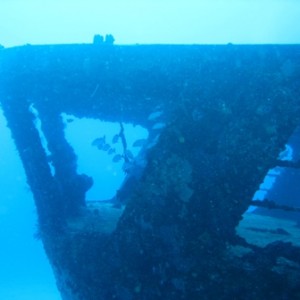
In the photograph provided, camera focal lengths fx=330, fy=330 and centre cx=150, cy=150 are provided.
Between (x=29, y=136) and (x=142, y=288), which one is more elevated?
(x=29, y=136)

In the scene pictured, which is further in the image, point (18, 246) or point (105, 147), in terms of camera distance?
point (18, 246)

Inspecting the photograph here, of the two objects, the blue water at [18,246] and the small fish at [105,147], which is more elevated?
the blue water at [18,246]

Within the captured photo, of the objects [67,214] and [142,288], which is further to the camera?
[67,214]

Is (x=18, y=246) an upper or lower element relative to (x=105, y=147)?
upper

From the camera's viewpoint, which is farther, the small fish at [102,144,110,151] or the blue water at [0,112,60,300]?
the blue water at [0,112,60,300]

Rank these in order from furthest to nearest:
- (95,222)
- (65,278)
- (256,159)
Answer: (95,222) < (65,278) < (256,159)

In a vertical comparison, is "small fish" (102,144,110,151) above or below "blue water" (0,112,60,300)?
below

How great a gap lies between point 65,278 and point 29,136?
1.83m

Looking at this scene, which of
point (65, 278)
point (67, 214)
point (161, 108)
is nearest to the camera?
point (161, 108)

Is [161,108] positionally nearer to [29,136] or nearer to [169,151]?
[169,151]

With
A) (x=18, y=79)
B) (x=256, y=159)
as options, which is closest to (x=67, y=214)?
(x=18, y=79)

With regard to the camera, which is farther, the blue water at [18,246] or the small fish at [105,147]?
the blue water at [18,246]

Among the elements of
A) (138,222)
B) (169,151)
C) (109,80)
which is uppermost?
(109,80)

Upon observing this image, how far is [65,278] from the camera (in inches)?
147
